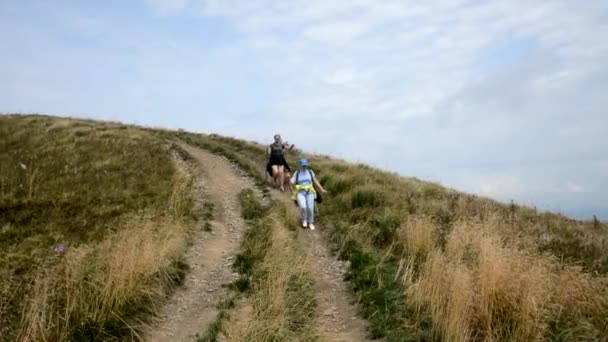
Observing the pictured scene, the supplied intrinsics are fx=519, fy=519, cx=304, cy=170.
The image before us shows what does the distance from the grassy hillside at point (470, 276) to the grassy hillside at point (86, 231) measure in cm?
393

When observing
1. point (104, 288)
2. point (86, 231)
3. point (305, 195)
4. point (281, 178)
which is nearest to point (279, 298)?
point (104, 288)

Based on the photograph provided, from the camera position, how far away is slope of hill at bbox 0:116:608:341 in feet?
23.3

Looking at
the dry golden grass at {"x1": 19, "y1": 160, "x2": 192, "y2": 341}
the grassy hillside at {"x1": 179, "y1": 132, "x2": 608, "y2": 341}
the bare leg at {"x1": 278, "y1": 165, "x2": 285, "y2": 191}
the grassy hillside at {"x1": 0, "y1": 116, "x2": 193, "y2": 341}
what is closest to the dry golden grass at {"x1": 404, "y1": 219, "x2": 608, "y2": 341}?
the grassy hillside at {"x1": 179, "y1": 132, "x2": 608, "y2": 341}

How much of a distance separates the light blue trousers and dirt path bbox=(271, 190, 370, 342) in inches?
44.1

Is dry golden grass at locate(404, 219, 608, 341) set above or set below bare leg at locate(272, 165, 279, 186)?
below

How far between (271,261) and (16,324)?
462 cm

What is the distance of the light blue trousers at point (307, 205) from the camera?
49.1 ft

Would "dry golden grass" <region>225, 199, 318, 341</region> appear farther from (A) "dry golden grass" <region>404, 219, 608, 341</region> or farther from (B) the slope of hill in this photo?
(A) "dry golden grass" <region>404, 219, 608, 341</region>

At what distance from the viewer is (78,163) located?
22484 mm

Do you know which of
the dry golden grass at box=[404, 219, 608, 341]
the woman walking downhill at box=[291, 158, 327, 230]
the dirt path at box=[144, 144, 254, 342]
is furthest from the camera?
the woman walking downhill at box=[291, 158, 327, 230]

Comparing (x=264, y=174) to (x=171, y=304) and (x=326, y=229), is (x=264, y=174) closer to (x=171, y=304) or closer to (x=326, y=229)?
(x=326, y=229)

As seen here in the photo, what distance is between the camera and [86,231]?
13.6m

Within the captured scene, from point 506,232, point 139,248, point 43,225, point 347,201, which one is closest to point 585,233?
point 506,232

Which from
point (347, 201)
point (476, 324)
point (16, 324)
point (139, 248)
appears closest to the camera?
point (476, 324)
